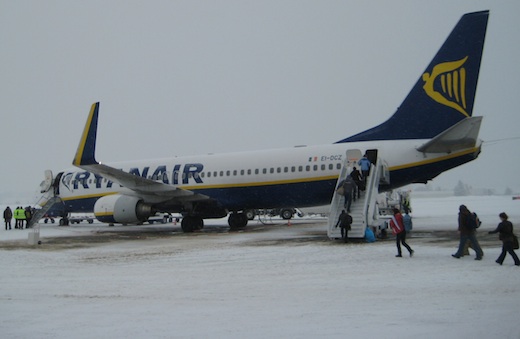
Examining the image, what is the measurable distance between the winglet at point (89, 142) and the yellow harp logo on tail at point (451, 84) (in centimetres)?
1348

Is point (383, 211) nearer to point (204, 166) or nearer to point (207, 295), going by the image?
point (204, 166)

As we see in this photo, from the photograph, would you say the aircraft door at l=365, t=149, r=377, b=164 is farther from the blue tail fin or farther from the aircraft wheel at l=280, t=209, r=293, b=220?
the aircraft wheel at l=280, t=209, r=293, b=220

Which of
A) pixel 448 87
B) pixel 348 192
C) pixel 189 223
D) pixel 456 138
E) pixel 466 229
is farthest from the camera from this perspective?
pixel 189 223

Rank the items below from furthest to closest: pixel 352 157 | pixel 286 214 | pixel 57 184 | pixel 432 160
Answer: pixel 286 214 → pixel 57 184 → pixel 352 157 → pixel 432 160

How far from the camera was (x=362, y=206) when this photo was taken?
18.6 m

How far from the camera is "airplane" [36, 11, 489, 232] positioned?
20.1 meters

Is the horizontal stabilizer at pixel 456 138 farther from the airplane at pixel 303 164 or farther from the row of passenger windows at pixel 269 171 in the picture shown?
the row of passenger windows at pixel 269 171

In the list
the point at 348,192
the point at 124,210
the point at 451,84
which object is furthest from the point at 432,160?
the point at 124,210

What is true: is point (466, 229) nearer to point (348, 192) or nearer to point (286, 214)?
point (348, 192)

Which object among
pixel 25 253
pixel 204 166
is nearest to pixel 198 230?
pixel 204 166

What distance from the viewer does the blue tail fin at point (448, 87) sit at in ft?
65.7

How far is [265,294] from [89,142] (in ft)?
51.8

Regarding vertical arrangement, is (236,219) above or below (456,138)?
below

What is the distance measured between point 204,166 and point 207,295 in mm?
17848
